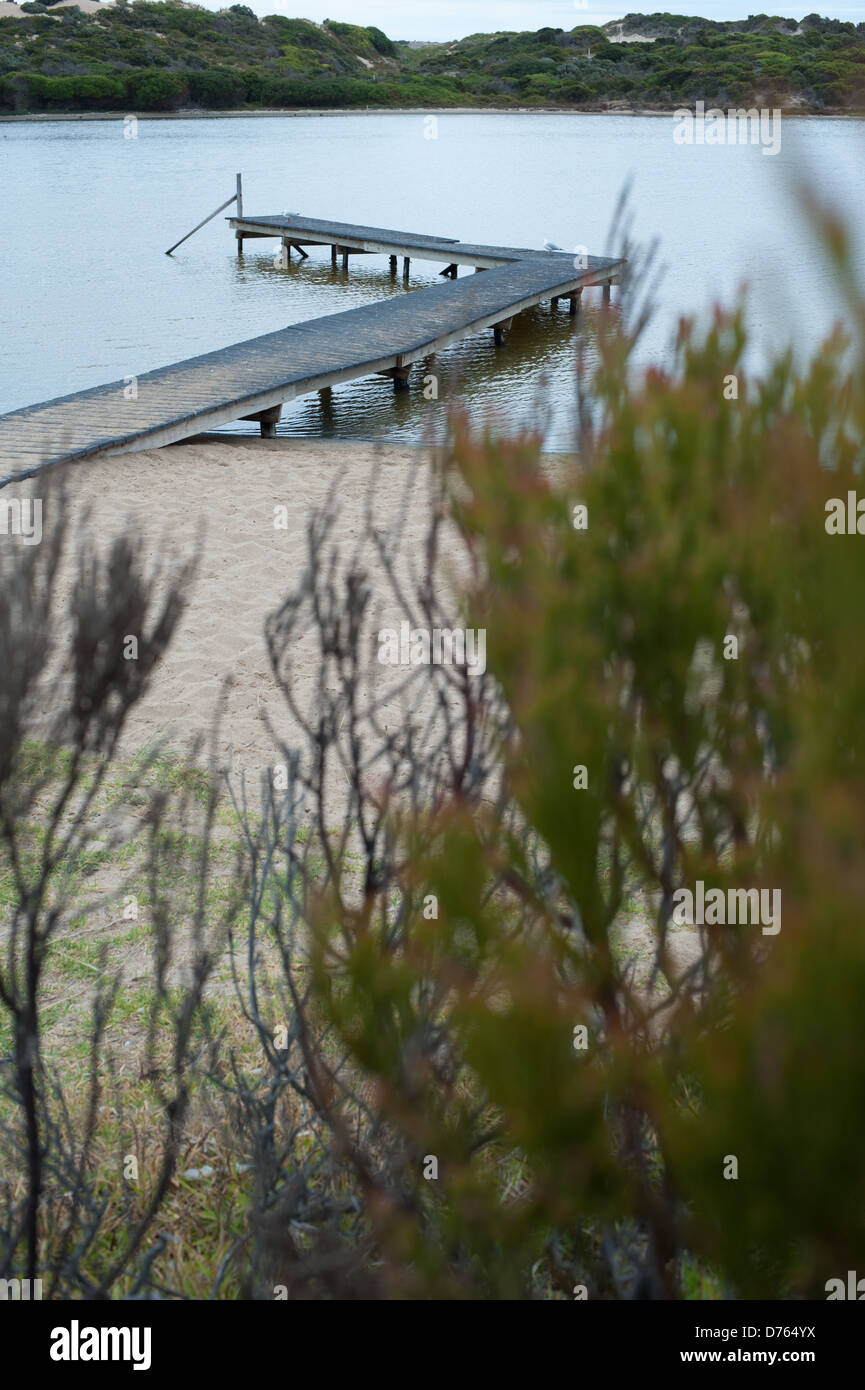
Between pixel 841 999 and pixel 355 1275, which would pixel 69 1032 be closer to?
pixel 355 1275

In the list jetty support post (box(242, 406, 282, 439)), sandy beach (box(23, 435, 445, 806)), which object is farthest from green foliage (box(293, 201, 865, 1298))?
jetty support post (box(242, 406, 282, 439))

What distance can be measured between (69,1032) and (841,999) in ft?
10.7

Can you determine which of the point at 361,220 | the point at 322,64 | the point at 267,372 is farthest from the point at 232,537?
the point at 322,64

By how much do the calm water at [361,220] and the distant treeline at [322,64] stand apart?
9.32ft

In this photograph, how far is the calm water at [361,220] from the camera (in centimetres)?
838

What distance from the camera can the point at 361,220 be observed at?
29219 millimetres

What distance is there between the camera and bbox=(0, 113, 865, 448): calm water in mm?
8375

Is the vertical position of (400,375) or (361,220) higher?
(361,220)

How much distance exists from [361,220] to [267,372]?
19.1 meters

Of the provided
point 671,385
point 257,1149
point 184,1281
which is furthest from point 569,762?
point 184,1281

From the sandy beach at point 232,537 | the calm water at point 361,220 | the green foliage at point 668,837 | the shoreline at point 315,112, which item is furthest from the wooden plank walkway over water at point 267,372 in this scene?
the shoreline at point 315,112

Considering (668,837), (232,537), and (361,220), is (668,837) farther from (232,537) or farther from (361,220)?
(361,220)

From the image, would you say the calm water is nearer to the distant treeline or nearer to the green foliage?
the green foliage

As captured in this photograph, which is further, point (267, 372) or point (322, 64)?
point (322, 64)
